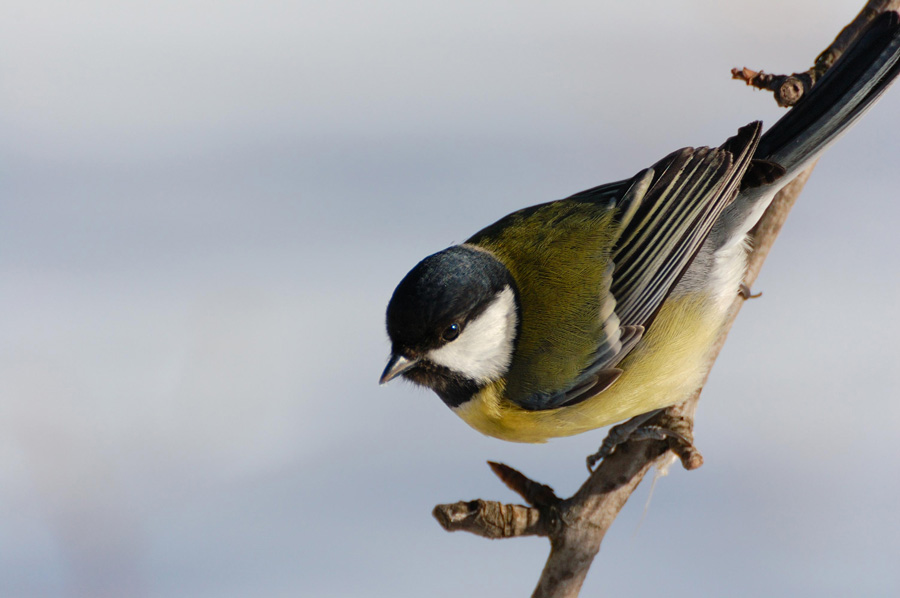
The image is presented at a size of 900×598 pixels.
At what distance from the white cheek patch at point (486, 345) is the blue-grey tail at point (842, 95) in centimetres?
51

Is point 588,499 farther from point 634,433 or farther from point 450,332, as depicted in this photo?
point 450,332

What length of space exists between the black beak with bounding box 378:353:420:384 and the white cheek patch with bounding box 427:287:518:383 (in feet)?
0.12

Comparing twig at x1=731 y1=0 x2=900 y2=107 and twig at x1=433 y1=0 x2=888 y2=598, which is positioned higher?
twig at x1=731 y1=0 x2=900 y2=107

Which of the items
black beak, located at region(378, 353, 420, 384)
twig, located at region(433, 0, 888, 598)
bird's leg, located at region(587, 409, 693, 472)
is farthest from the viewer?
bird's leg, located at region(587, 409, 693, 472)

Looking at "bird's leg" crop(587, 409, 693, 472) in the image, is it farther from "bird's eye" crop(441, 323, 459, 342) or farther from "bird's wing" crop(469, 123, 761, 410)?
"bird's eye" crop(441, 323, 459, 342)

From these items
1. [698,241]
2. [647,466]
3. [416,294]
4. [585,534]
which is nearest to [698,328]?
[698,241]

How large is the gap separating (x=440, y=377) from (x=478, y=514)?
A: 11.9 inches

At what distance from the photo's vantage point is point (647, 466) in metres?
1.30

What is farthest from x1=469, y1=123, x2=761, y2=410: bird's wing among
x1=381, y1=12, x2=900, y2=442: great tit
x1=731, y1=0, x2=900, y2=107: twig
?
x1=731, y1=0, x2=900, y2=107: twig

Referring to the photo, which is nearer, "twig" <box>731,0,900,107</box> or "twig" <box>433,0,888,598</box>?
"twig" <box>433,0,888,598</box>

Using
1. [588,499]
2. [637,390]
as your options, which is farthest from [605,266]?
[588,499]

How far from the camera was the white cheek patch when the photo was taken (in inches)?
48.8

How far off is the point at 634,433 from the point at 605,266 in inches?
11.3

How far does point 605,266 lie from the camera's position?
134cm
